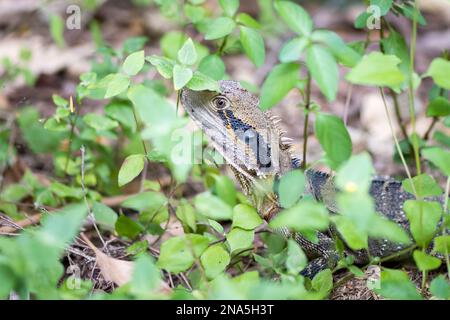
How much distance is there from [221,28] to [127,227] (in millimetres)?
1513

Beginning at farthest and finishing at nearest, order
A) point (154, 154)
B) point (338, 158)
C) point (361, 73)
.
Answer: point (154, 154), point (338, 158), point (361, 73)

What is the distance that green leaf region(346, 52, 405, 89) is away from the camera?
10.1ft

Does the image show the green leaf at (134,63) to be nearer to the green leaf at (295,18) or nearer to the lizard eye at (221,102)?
the lizard eye at (221,102)

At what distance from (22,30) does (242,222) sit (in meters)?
6.72

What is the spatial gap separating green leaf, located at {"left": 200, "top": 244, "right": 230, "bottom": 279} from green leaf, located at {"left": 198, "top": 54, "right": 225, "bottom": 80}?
61.1 inches

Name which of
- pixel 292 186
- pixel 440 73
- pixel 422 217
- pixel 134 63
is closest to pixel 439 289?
pixel 422 217

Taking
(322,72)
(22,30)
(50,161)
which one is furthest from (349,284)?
(22,30)

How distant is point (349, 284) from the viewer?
4.48m

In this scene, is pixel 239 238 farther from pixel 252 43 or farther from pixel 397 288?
pixel 252 43

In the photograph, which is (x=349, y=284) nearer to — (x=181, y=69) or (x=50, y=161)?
(x=181, y=69)

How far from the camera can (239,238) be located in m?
3.87

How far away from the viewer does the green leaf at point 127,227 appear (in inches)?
185

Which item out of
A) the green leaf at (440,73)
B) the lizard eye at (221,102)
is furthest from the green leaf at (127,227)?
the green leaf at (440,73)

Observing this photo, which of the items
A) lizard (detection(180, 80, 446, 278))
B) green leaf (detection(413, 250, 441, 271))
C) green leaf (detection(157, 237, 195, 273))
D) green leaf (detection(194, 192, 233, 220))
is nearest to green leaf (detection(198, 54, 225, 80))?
lizard (detection(180, 80, 446, 278))
